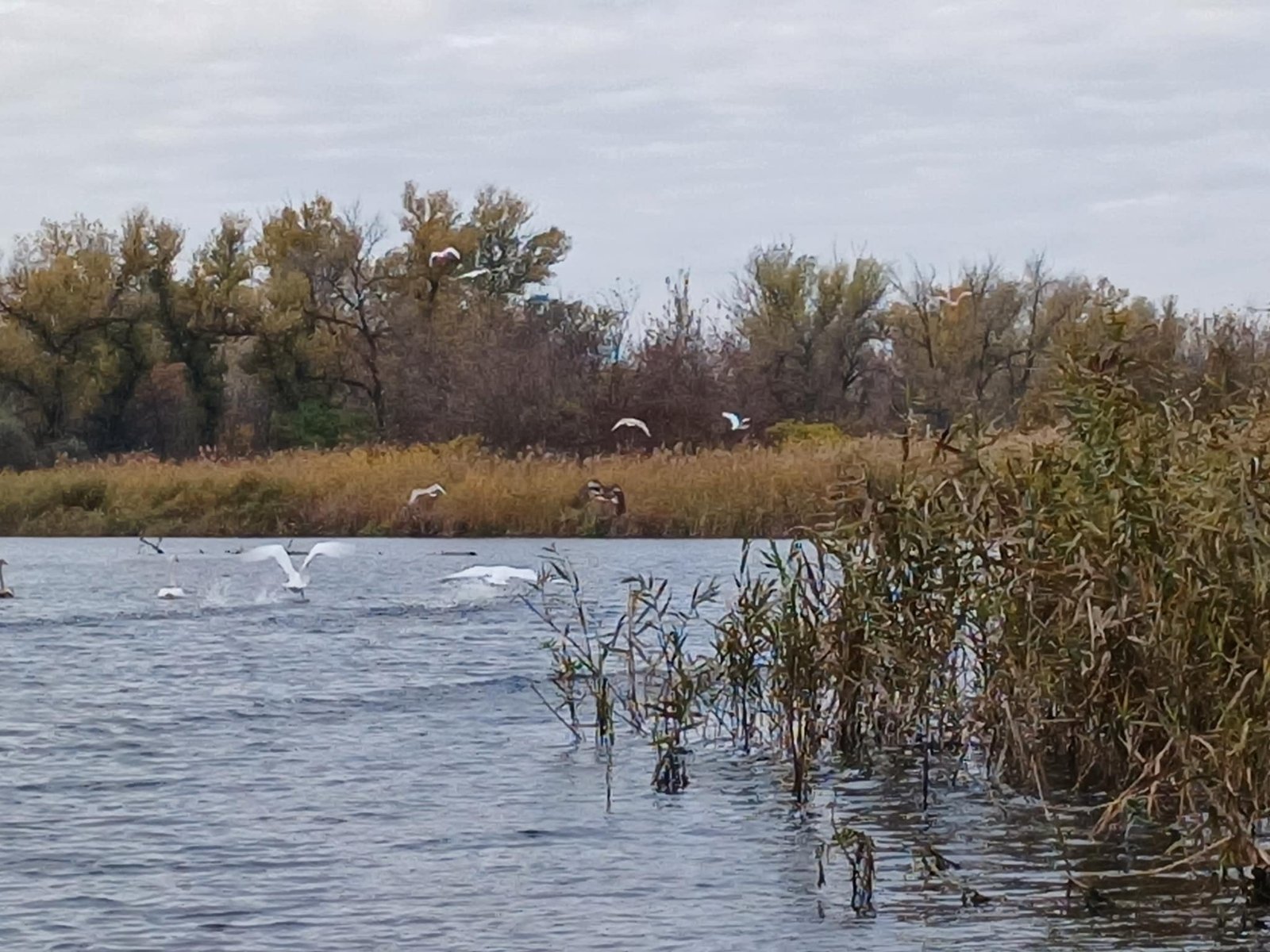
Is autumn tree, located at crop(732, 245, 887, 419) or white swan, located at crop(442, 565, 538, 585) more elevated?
autumn tree, located at crop(732, 245, 887, 419)

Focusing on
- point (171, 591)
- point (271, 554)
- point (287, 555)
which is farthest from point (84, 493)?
point (271, 554)

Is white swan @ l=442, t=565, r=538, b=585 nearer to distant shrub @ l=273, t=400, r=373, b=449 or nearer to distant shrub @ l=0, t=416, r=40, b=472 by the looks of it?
distant shrub @ l=0, t=416, r=40, b=472

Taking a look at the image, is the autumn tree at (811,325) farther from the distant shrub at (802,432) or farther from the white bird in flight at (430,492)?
the white bird in flight at (430,492)

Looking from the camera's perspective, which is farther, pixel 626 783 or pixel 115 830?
pixel 626 783

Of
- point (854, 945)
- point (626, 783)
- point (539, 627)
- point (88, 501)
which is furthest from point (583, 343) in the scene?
point (854, 945)

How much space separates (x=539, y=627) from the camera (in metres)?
22.3

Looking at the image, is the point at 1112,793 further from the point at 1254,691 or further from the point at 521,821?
the point at 521,821

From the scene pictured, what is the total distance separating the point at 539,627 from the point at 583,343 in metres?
28.9

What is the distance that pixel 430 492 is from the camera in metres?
34.1

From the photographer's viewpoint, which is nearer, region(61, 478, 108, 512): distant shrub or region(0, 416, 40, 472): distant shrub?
region(61, 478, 108, 512): distant shrub

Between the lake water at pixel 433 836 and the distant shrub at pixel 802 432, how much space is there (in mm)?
23155

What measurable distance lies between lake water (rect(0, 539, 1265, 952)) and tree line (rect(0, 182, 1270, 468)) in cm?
3301

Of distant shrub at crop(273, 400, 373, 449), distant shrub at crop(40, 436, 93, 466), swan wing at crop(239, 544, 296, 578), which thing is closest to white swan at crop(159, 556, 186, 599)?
swan wing at crop(239, 544, 296, 578)

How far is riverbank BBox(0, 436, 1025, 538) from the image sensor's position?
34.3m
